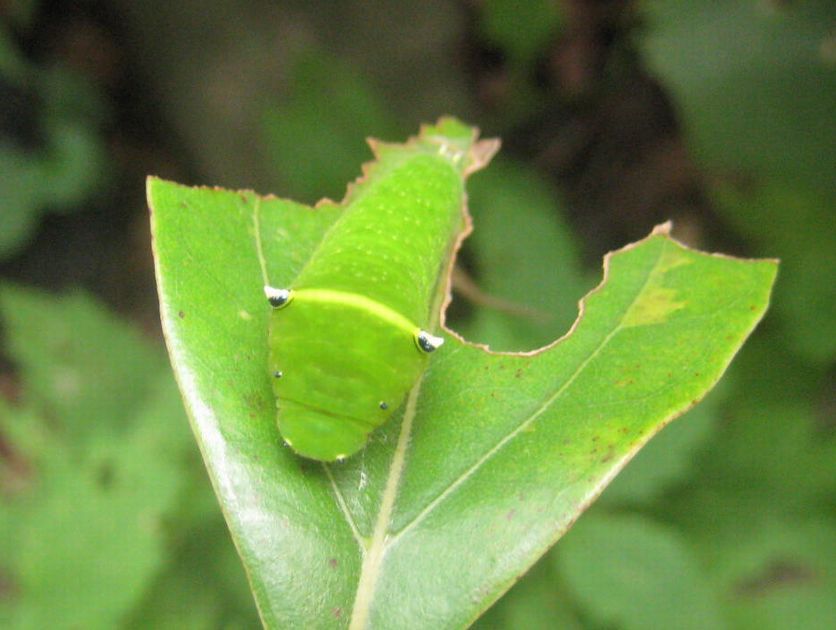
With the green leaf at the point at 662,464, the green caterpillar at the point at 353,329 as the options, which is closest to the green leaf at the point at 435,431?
the green caterpillar at the point at 353,329

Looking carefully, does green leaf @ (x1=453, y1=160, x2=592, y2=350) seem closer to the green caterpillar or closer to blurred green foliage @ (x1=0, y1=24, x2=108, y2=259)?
the green caterpillar

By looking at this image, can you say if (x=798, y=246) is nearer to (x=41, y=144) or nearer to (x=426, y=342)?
(x=426, y=342)

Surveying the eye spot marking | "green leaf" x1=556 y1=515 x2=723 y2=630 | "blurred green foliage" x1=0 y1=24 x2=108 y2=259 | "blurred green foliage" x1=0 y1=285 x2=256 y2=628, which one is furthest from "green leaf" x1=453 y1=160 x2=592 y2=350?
"blurred green foliage" x1=0 y1=24 x2=108 y2=259

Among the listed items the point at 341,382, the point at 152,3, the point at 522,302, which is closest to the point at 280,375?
the point at 341,382

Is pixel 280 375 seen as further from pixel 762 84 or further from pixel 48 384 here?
pixel 762 84

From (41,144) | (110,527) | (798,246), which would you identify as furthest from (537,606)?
(41,144)

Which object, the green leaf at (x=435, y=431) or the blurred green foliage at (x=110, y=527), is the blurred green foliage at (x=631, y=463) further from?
the green leaf at (x=435, y=431)
